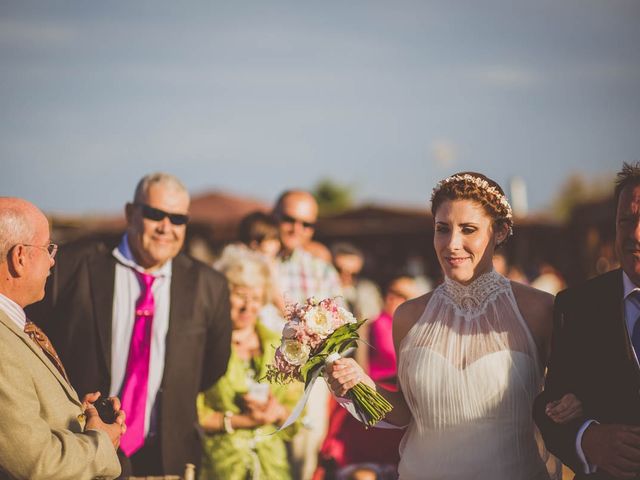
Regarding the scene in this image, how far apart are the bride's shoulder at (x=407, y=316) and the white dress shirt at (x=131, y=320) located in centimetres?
177

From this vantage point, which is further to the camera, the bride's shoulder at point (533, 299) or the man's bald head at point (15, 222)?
the bride's shoulder at point (533, 299)

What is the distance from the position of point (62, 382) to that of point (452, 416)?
5.98ft

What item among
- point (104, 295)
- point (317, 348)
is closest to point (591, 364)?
point (317, 348)

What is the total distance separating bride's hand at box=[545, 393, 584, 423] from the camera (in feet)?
10.5

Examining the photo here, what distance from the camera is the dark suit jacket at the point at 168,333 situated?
4.91 meters

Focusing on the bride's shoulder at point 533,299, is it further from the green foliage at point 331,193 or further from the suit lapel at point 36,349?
the green foliage at point 331,193

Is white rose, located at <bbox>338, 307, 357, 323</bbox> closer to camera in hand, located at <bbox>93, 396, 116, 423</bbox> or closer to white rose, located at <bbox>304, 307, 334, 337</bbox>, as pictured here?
white rose, located at <bbox>304, 307, 334, 337</bbox>

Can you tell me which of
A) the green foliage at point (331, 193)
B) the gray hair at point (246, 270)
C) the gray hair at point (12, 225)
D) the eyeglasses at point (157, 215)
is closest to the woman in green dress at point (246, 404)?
the gray hair at point (246, 270)

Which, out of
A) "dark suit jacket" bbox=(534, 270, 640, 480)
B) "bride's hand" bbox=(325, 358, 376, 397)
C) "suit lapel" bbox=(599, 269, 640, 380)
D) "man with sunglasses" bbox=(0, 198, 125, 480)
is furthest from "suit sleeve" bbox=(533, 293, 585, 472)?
"man with sunglasses" bbox=(0, 198, 125, 480)

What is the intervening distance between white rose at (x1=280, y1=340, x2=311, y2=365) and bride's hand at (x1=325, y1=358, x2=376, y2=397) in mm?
139

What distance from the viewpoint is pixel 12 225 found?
10.9 ft

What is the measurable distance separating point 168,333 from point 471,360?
7.36ft

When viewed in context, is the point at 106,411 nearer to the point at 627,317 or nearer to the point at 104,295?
the point at 104,295

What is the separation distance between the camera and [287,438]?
5480mm
